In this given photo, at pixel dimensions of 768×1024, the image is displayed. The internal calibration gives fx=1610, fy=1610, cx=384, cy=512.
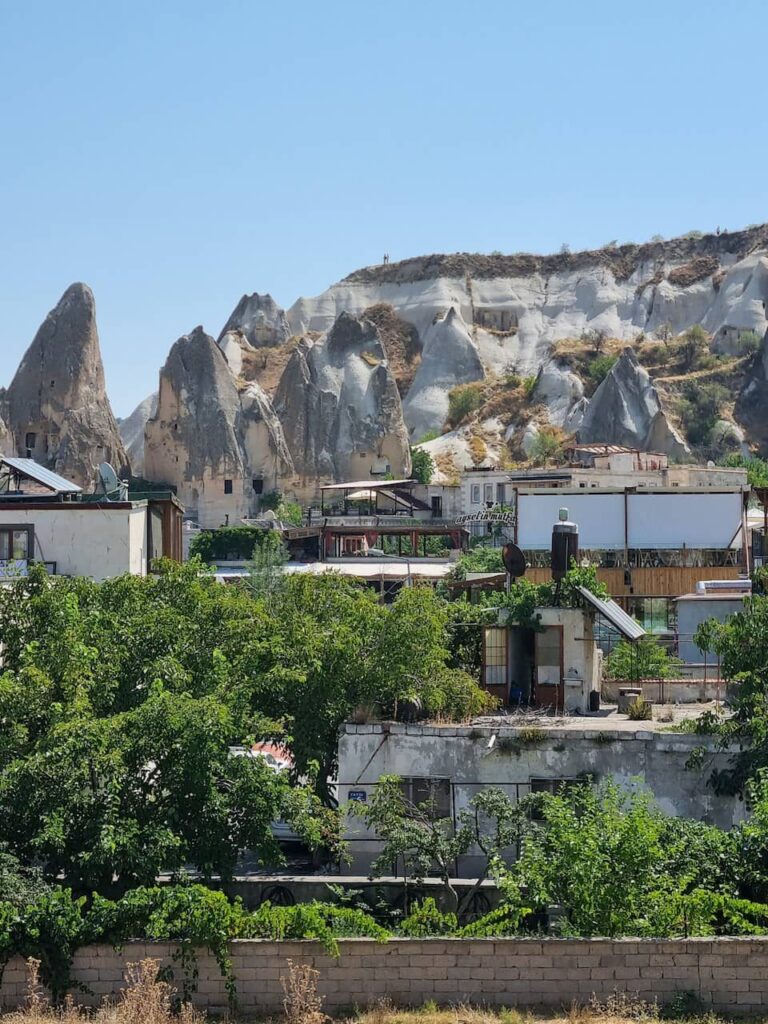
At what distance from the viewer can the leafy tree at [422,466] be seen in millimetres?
87938

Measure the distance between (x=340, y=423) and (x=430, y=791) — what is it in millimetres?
73531

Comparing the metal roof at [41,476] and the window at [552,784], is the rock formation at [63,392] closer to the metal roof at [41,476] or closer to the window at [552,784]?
the metal roof at [41,476]

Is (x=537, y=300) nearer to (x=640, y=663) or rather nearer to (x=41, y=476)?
(x=41, y=476)

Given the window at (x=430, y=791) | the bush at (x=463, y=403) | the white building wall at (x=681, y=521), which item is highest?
the bush at (x=463, y=403)

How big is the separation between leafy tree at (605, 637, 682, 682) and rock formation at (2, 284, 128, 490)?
2399 inches

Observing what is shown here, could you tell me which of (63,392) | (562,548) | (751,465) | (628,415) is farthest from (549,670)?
(628,415)

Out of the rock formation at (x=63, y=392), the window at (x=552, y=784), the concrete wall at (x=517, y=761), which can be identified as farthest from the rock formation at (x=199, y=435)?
the window at (x=552, y=784)

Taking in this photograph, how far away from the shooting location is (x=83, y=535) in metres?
27.9

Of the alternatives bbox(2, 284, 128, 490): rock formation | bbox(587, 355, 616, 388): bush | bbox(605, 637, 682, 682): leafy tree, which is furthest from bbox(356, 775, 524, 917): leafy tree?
bbox(587, 355, 616, 388): bush

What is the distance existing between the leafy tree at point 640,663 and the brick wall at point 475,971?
8.51m

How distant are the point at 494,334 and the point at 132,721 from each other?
111611mm

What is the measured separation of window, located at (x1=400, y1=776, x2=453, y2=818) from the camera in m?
18.6

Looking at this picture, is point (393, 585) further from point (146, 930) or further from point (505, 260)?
point (505, 260)

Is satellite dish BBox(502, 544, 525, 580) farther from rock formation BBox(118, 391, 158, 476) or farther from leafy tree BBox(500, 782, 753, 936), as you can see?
rock formation BBox(118, 391, 158, 476)
